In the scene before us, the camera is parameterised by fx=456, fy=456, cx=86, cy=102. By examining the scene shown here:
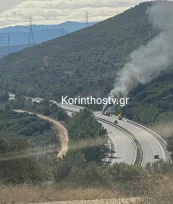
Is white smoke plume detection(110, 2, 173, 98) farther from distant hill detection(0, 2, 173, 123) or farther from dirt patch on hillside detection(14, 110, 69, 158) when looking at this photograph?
dirt patch on hillside detection(14, 110, 69, 158)

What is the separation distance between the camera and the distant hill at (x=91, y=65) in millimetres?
37594

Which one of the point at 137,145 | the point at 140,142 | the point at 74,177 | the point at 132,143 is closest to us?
the point at 74,177

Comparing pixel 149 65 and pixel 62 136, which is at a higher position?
pixel 149 65

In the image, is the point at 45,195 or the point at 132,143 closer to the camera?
the point at 45,195

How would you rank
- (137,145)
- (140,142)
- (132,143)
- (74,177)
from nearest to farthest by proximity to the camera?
(74,177) < (137,145) < (140,142) < (132,143)

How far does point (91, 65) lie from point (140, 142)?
3543 centimetres

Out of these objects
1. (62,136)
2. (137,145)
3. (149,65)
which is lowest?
(137,145)

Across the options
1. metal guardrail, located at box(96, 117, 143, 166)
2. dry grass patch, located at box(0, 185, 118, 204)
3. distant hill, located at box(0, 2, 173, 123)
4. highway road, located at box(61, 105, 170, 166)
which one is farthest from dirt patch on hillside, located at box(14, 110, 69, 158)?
dry grass patch, located at box(0, 185, 118, 204)

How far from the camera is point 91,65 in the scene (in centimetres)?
6150

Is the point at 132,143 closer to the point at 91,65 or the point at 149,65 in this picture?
the point at 149,65

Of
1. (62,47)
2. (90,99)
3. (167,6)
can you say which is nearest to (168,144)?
(90,99)

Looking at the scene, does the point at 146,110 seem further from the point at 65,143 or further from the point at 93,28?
the point at 93,28

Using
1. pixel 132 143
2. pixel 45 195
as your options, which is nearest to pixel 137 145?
pixel 132 143

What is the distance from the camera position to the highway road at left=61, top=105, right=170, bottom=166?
22.9 metres
